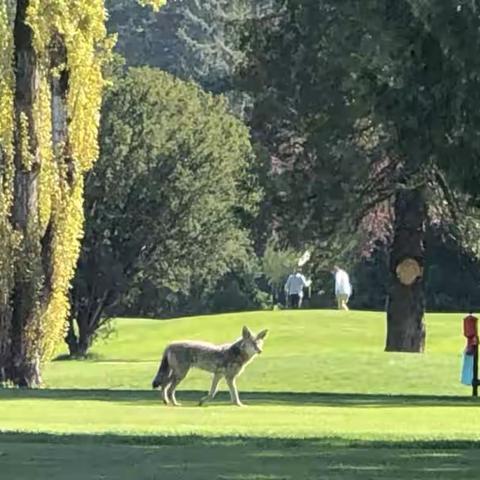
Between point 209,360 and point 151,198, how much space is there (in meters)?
26.6

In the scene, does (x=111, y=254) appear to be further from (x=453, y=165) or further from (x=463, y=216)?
(x=453, y=165)

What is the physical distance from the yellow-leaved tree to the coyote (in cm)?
613

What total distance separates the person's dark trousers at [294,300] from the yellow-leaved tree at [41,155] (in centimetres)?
3355

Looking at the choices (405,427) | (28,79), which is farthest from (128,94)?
(405,427)

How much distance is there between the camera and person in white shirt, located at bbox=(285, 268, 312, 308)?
6085 centimetres

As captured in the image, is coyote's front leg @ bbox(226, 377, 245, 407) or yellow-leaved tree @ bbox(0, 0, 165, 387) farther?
yellow-leaved tree @ bbox(0, 0, 165, 387)

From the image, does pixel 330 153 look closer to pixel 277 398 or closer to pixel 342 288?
pixel 277 398

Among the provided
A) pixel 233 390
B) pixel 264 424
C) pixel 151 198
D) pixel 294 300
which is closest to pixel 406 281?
pixel 151 198

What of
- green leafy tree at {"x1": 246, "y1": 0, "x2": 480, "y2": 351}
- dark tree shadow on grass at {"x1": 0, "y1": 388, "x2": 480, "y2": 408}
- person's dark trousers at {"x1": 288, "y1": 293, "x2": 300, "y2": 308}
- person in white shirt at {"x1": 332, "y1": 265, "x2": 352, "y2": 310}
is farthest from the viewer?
person's dark trousers at {"x1": 288, "y1": 293, "x2": 300, "y2": 308}

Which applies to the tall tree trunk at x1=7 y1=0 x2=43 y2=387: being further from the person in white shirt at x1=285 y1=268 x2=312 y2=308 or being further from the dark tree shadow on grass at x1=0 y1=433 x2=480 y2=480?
the person in white shirt at x1=285 y1=268 x2=312 y2=308

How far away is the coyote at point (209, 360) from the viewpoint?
2425 cm

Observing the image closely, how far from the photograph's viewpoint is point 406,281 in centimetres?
3859

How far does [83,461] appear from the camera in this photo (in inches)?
547

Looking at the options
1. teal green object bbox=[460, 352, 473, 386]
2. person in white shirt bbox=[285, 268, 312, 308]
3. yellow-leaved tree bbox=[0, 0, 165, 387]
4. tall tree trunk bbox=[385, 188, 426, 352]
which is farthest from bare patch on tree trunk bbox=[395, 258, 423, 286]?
person in white shirt bbox=[285, 268, 312, 308]
